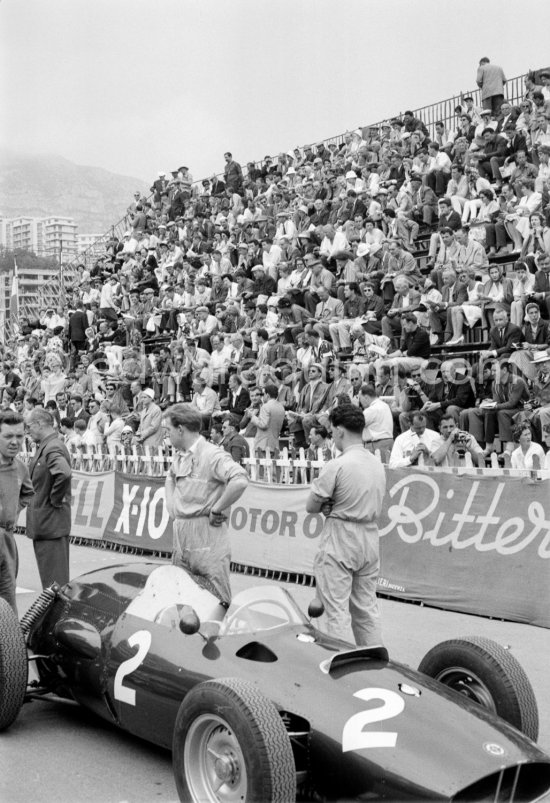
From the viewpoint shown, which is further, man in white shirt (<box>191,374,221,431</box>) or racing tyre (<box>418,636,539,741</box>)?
man in white shirt (<box>191,374,221,431</box>)

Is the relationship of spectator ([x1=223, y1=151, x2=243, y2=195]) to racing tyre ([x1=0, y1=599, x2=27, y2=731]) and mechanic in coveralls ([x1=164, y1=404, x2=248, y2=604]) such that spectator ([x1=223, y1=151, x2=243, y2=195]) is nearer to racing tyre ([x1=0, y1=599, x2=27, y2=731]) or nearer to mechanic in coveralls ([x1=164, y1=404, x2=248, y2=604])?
mechanic in coveralls ([x1=164, y1=404, x2=248, y2=604])

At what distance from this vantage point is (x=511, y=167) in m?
16.6

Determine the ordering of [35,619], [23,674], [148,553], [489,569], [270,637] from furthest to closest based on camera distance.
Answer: [148,553]
[489,569]
[35,619]
[23,674]
[270,637]

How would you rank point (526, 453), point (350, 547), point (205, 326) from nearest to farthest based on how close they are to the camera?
point (350, 547), point (526, 453), point (205, 326)

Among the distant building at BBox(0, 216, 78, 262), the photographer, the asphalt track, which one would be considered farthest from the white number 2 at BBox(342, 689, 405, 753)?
the distant building at BBox(0, 216, 78, 262)

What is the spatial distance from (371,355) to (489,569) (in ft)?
19.8

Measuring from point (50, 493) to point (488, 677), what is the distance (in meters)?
4.49

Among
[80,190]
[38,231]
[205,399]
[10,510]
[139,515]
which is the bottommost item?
[139,515]

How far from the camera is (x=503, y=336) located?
12.8 metres

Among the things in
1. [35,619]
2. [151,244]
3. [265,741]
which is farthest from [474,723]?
[151,244]

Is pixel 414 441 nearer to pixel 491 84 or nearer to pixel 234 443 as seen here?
pixel 234 443

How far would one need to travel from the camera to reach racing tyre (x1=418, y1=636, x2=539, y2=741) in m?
4.83

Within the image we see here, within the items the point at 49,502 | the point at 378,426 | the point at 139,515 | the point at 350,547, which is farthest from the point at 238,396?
the point at 350,547

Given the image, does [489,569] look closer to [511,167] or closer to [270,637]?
[270,637]
